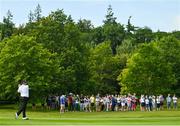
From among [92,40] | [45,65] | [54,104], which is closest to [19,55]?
[45,65]

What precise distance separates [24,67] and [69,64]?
13996 millimetres

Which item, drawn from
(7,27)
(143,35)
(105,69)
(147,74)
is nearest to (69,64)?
(147,74)

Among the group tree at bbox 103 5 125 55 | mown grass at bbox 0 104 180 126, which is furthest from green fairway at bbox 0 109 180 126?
tree at bbox 103 5 125 55

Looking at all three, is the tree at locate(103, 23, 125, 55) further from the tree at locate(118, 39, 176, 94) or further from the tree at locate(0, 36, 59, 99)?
the tree at locate(0, 36, 59, 99)

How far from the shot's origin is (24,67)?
65125 millimetres

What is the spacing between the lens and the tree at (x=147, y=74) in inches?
3199

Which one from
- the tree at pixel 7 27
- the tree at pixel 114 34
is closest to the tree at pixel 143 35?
the tree at pixel 114 34

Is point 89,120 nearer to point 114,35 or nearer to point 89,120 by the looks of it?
point 89,120

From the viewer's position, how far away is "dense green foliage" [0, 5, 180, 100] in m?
65.7

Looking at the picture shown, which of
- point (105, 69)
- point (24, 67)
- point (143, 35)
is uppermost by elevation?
point (143, 35)

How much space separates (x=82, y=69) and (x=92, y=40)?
77.6 metres

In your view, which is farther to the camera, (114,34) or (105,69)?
(114,34)

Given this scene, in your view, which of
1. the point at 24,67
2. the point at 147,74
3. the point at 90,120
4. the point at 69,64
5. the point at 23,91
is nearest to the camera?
the point at 23,91

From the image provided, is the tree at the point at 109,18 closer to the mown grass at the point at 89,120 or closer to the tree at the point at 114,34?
the tree at the point at 114,34
